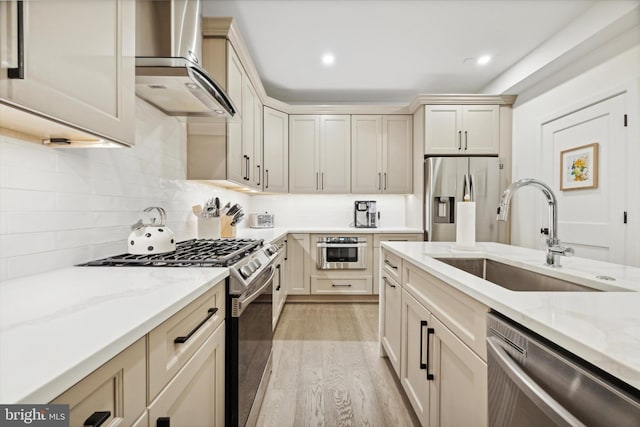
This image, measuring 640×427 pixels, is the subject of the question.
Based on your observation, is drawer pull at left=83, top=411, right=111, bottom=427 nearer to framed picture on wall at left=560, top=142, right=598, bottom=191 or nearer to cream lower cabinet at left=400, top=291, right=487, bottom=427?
cream lower cabinet at left=400, top=291, right=487, bottom=427

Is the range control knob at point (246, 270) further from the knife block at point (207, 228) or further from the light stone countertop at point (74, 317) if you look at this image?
the knife block at point (207, 228)

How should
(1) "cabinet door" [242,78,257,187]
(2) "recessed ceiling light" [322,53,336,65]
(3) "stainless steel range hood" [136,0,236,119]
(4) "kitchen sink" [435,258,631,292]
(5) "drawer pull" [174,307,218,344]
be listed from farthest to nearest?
(2) "recessed ceiling light" [322,53,336,65]
(1) "cabinet door" [242,78,257,187]
(3) "stainless steel range hood" [136,0,236,119]
(4) "kitchen sink" [435,258,631,292]
(5) "drawer pull" [174,307,218,344]

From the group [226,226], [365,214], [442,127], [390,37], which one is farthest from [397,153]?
[226,226]

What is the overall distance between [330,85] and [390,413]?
3.49 metres

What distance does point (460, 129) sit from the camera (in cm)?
352

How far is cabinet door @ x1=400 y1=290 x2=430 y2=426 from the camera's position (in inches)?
53.5

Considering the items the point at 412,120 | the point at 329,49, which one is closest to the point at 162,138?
the point at 329,49

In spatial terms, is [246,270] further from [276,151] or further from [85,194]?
[276,151]

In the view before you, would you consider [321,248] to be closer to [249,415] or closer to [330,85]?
[330,85]

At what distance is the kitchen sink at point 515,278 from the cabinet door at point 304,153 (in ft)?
8.21

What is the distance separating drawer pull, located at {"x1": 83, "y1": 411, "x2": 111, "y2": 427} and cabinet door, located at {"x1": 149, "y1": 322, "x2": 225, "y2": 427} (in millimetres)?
172

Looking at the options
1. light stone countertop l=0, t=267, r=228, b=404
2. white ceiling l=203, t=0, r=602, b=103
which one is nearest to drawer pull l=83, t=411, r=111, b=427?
light stone countertop l=0, t=267, r=228, b=404

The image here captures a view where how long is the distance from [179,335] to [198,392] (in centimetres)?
26

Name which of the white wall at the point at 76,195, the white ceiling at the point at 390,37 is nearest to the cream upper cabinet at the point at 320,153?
the white ceiling at the point at 390,37
